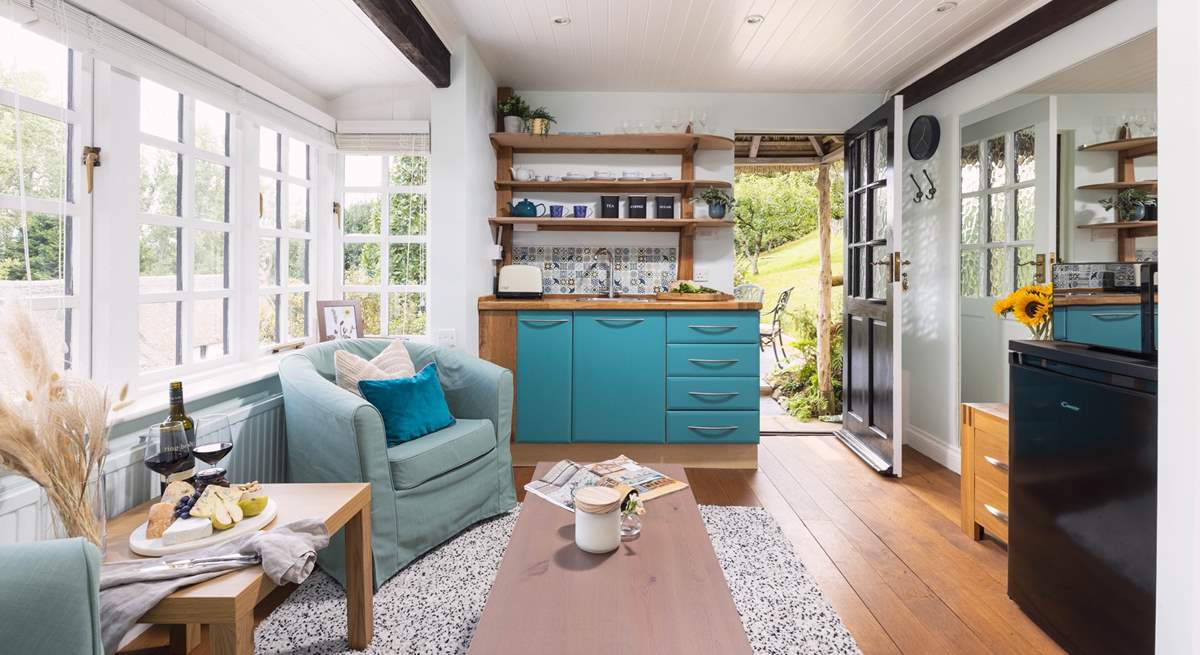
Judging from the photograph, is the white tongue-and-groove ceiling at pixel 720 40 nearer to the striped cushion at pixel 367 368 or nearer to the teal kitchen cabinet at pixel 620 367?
the teal kitchen cabinet at pixel 620 367

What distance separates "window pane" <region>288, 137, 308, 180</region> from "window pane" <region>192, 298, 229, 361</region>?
35.3 inches

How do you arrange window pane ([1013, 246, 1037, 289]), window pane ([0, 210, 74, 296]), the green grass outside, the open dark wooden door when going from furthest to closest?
the green grass outside, the open dark wooden door, window pane ([1013, 246, 1037, 289]), window pane ([0, 210, 74, 296])

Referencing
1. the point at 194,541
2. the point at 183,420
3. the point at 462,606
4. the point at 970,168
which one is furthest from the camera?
the point at 970,168

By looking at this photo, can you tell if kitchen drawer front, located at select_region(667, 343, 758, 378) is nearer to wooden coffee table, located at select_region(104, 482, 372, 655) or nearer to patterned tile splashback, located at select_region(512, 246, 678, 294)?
patterned tile splashback, located at select_region(512, 246, 678, 294)

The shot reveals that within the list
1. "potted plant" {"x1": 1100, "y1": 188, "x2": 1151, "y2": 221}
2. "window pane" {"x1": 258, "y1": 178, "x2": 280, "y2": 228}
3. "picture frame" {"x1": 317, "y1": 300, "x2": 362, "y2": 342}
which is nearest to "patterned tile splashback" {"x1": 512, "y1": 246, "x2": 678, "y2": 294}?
A: "picture frame" {"x1": 317, "y1": 300, "x2": 362, "y2": 342}

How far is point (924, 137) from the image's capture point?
3713 millimetres

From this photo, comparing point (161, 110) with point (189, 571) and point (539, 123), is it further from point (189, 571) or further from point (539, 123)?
point (539, 123)

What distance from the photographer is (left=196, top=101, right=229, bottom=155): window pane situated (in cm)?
253

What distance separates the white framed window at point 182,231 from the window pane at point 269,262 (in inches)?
8.7

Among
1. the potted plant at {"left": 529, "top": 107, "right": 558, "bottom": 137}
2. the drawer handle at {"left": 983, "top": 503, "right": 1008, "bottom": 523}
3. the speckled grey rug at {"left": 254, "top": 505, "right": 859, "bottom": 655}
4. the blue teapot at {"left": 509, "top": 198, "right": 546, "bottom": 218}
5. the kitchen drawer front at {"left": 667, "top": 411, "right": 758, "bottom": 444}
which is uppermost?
the potted plant at {"left": 529, "top": 107, "right": 558, "bottom": 137}

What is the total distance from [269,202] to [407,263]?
795mm

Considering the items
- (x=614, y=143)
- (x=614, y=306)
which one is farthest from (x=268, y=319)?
(x=614, y=143)

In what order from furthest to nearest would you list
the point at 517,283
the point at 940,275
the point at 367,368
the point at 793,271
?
the point at 793,271, the point at 517,283, the point at 940,275, the point at 367,368

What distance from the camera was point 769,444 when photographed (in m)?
4.17
